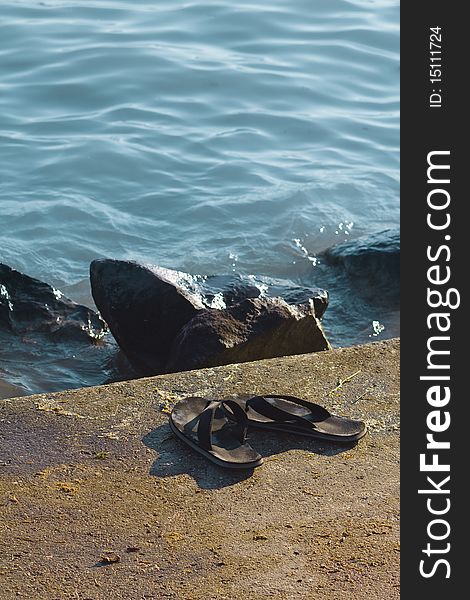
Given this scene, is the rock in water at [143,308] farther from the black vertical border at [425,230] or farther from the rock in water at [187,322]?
the black vertical border at [425,230]

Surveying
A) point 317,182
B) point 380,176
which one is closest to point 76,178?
point 317,182

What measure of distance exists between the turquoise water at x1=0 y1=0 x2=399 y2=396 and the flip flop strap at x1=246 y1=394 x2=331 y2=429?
2.92 metres

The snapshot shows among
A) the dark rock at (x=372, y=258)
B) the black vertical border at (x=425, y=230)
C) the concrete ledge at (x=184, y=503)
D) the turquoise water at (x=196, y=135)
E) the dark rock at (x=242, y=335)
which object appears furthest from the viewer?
the turquoise water at (x=196, y=135)

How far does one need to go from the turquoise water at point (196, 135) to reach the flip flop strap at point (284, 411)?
292cm

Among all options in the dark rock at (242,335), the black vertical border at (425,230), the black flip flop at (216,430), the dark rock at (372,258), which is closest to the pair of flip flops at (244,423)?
the black flip flop at (216,430)

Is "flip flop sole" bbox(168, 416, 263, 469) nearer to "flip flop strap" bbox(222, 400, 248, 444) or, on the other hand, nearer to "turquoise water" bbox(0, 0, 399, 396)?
"flip flop strap" bbox(222, 400, 248, 444)

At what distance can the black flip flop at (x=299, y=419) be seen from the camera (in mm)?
3621

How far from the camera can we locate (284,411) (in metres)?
3.65

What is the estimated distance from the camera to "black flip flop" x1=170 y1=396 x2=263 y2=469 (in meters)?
3.41

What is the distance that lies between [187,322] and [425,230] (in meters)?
2.67

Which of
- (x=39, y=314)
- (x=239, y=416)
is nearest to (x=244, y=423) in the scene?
(x=239, y=416)

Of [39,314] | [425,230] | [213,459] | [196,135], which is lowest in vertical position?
[39,314]

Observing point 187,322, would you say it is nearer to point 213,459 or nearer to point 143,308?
point 143,308

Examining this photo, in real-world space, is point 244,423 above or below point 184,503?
above
